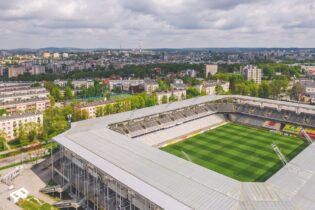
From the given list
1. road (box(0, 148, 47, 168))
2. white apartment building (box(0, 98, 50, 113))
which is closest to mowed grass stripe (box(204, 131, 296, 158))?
road (box(0, 148, 47, 168))

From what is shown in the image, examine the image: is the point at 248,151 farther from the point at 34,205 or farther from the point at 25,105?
the point at 25,105

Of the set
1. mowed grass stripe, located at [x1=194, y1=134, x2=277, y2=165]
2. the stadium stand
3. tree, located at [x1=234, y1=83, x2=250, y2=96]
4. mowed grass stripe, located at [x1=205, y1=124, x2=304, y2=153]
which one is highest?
tree, located at [x1=234, y1=83, x2=250, y2=96]

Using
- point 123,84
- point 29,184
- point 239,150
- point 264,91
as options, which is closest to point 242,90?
point 264,91

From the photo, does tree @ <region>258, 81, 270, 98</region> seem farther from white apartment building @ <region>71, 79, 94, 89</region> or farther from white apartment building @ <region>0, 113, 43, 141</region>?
white apartment building @ <region>0, 113, 43, 141</region>

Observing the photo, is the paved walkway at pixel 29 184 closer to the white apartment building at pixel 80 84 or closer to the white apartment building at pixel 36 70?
the white apartment building at pixel 80 84

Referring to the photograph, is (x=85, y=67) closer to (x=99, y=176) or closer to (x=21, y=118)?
(x=21, y=118)

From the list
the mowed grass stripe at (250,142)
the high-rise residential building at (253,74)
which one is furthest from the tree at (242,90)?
the mowed grass stripe at (250,142)
